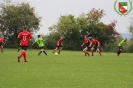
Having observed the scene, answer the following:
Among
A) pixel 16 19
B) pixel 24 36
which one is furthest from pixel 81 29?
pixel 24 36

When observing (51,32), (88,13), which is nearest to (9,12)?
(51,32)

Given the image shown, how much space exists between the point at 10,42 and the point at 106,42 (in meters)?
19.9

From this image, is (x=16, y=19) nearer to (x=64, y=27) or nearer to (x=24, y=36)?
(x=64, y=27)

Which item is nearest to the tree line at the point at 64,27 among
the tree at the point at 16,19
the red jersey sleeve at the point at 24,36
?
the tree at the point at 16,19

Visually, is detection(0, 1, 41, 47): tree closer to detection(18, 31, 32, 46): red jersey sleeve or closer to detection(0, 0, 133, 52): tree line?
detection(0, 0, 133, 52): tree line

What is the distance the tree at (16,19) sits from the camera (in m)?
66.6

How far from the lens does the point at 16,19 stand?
66.4m

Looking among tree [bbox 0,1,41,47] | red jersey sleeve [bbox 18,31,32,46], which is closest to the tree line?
tree [bbox 0,1,41,47]

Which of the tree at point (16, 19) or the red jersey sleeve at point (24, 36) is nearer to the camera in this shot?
the red jersey sleeve at point (24, 36)

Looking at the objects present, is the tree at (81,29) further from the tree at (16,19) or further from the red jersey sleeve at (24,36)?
the red jersey sleeve at (24,36)

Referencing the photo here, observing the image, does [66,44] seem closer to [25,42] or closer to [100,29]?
[100,29]

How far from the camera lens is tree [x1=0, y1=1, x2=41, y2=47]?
6656cm

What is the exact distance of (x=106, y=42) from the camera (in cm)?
6931

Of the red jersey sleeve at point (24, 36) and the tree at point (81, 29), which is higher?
the tree at point (81, 29)
